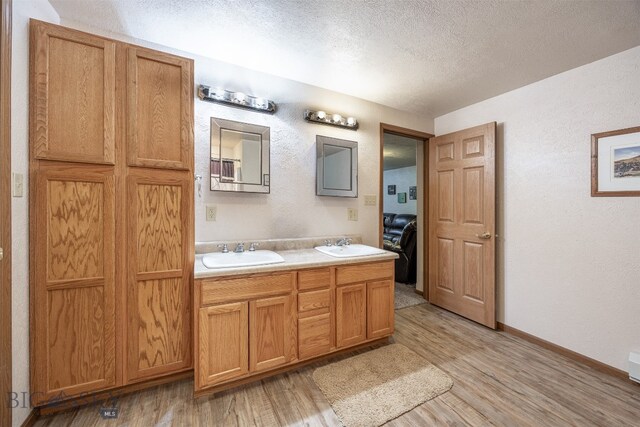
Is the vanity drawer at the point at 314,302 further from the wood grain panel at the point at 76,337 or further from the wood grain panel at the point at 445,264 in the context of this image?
the wood grain panel at the point at 445,264

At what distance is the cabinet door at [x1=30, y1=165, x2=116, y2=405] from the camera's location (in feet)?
4.40

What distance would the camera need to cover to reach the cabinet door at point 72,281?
134cm

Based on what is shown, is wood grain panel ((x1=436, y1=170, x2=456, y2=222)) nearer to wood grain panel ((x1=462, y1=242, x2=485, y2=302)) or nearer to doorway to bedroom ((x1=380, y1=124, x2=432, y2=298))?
doorway to bedroom ((x1=380, y1=124, x2=432, y2=298))

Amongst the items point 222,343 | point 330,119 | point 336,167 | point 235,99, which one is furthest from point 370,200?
point 222,343

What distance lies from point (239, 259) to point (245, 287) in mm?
298

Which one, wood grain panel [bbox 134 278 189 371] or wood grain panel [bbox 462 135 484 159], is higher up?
wood grain panel [bbox 462 135 484 159]

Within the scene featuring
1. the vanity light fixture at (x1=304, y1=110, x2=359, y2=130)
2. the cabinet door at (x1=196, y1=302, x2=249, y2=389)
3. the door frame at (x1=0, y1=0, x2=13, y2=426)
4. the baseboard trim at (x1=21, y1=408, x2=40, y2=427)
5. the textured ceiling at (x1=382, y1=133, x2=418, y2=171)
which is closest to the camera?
the door frame at (x1=0, y1=0, x2=13, y2=426)

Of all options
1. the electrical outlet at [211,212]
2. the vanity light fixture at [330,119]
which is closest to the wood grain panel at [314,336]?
the electrical outlet at [211,212]

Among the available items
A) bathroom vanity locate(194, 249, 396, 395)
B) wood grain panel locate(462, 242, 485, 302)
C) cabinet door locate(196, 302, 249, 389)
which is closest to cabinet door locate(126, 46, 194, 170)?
bathroom vanity locate(194, 249, 396, 395)

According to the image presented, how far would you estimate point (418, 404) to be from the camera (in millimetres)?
1540

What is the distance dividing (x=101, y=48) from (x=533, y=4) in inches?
98.0

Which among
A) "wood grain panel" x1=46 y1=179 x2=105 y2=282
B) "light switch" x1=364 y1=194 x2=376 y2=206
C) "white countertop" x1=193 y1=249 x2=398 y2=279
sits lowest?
"white countertop" x1=193 y1=249 x2=398 y2=279

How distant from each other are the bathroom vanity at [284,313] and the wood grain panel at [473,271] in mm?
1111

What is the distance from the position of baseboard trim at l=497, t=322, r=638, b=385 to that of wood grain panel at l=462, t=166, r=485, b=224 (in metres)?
1.09
